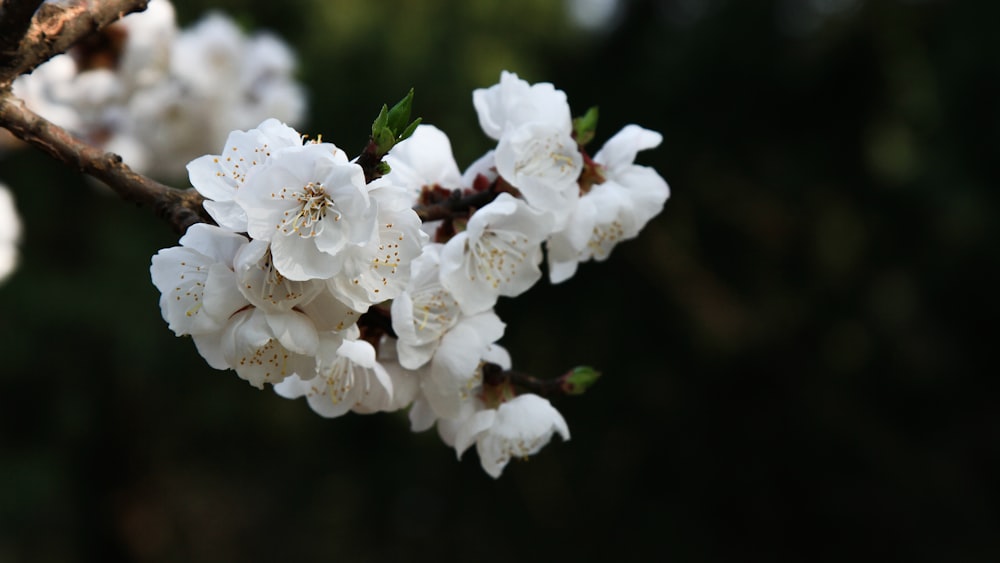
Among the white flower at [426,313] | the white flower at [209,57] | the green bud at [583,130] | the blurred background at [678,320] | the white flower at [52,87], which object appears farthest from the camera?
the blurred background at [678,320]

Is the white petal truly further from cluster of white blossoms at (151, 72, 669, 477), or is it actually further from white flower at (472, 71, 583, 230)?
white flower at (472, 71, 583, 230)

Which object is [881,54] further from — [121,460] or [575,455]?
[121,460]

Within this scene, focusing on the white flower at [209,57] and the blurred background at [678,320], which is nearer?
the white flower at [209,57]

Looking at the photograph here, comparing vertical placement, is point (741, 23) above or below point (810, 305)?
above

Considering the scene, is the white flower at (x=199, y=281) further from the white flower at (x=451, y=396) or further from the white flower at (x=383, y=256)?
the white flower at (x=451, y=396)

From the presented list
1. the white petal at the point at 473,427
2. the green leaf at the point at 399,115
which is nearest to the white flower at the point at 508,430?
the white petal at the point at 473,427

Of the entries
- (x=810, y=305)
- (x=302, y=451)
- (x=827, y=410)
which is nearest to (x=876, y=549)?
(x=827, y=410)

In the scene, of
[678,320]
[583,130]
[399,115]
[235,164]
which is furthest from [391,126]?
[678,320]
